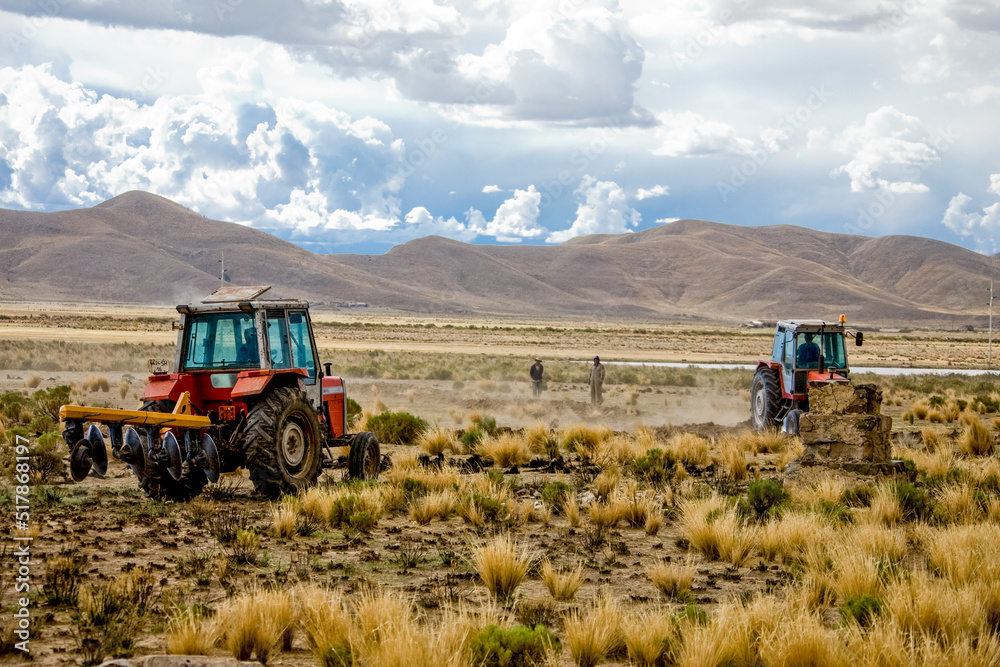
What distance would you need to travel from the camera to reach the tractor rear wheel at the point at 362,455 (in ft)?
42.7

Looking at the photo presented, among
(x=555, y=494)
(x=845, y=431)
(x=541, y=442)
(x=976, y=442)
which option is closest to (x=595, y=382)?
(x=541, y=442)

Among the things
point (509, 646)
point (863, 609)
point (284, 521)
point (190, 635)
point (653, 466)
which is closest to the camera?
point (190, 635)

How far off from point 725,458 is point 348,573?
9314 millimetres

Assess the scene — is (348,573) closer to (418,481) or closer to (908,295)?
(418,481)

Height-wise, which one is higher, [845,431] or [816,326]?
[816,326]

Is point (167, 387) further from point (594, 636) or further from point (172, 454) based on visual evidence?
point (594, 636)

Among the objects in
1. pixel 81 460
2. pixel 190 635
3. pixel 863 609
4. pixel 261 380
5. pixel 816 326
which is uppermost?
pixel 816 326

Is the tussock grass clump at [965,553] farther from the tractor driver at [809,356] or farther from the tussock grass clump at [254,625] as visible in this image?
the tractor driver at [809,356]

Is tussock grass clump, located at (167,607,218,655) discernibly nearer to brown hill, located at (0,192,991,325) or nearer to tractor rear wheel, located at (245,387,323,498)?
tractor rear wheel, located at (245,387,323,498)

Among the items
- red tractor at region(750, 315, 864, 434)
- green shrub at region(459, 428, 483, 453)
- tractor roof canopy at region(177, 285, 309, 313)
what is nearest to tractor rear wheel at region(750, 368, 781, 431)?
red tractor at region(750, 315, 864, 434)

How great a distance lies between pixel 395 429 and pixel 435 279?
168 m

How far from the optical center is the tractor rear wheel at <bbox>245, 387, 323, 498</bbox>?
424 inches

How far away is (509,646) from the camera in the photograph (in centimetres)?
623

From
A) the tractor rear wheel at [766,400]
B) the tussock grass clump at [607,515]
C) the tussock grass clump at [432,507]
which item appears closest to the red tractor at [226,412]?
the tussock grass clump at [432,507]
